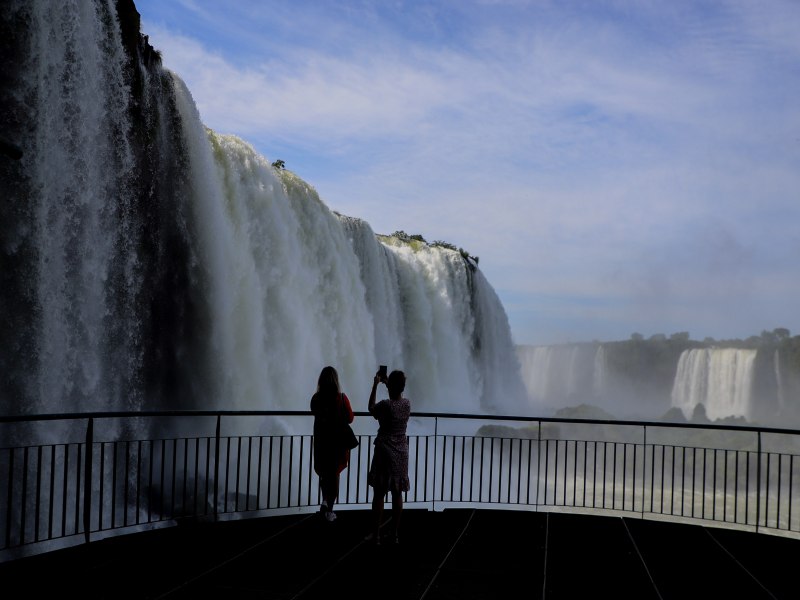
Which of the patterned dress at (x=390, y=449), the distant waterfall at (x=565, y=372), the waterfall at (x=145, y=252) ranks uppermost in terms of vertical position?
the waterfall at (x=145, y=252)

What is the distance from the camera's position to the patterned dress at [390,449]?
26.1 ft

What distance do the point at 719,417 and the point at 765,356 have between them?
6120 mm

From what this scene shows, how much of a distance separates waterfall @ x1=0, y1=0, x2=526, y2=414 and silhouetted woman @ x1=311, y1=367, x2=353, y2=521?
287 inches

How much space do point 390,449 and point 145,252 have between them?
11390 mm

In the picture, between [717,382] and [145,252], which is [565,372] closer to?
[717,382]

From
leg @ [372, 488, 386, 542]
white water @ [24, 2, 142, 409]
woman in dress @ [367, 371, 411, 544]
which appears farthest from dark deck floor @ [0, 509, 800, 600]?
white water @ [24, 2, 142, 409]

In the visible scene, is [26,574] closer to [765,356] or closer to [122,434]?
[122,434]

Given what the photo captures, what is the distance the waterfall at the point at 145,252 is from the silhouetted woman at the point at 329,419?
7285 mm

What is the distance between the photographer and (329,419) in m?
8.75

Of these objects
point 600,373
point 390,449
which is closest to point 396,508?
point 390,449

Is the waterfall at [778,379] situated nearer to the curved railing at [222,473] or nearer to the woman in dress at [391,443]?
the curved railing at [222,473]

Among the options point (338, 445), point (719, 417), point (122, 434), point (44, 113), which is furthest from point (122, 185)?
point (719, 417)

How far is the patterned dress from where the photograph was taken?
7941mm

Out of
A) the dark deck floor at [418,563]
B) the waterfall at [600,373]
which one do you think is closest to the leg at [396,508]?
the dark deck floor at [418,563]
